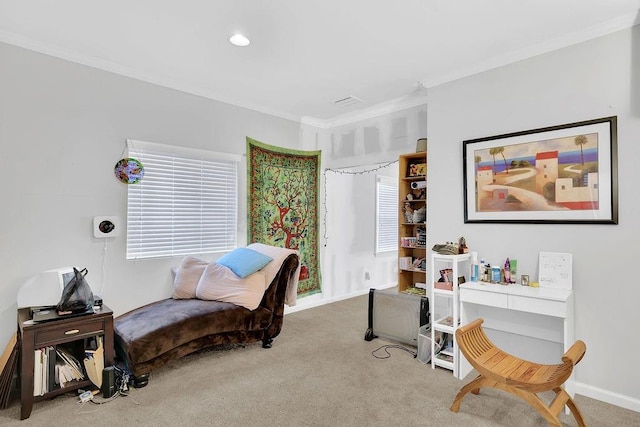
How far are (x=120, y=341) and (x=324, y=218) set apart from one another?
2930 millimetres

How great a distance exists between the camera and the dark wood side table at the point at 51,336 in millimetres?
2152

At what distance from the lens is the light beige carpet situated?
84.2 inches

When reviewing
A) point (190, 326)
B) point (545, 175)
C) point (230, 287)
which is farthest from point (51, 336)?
point (545, 175)

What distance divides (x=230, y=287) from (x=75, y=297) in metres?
1.17

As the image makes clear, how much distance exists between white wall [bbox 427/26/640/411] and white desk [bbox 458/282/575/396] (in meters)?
0.18

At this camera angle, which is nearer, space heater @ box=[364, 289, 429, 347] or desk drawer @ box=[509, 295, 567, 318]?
desk drawer @ box=[509, 295, 567, 318]

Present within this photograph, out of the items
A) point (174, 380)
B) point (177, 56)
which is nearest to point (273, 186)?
point (177, 56)

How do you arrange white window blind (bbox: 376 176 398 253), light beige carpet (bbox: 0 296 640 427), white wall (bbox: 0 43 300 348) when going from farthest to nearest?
white window blind (bbox: 376 176 398 253) → white wall (bbox: 0 43 300 348) → light beige carpet (bbox: 0 296 640 427)

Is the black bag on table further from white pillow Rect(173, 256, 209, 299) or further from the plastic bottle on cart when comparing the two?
the plastic bottle on cart

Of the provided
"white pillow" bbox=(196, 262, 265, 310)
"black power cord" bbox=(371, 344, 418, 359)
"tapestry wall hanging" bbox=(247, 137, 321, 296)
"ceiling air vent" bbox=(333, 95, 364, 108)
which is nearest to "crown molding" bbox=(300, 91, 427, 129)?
"ceiling air vent" bbox=(333, 95, 364, 108)

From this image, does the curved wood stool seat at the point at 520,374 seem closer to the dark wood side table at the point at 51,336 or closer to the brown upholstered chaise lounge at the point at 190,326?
the brown upholstered chaise lounge at the point at 190,326

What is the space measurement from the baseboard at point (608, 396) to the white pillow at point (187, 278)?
320 centimetres

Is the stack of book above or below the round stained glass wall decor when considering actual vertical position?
below

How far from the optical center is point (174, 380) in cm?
263
